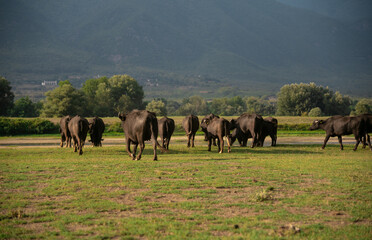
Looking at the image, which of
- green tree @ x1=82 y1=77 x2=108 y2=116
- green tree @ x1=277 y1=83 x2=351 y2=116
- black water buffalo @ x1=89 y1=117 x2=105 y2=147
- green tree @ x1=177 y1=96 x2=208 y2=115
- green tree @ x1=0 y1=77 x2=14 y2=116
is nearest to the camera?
black water buffalo @ x1=89 y1=117 x2=105 y2=147

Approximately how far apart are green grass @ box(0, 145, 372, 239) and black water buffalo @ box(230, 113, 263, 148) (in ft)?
39.8

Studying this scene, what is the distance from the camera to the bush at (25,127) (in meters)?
53.5

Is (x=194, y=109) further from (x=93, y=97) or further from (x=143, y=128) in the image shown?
(x=143, y=128)

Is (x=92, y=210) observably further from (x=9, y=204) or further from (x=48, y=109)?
(x=48, y=109)

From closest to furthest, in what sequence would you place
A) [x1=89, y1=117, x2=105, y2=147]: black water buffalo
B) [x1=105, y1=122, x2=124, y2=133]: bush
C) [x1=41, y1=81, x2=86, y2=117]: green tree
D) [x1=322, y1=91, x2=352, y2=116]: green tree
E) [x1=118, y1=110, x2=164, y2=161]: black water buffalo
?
[x1=118, y1=110, x2=164, y2=161]: black water buffalo < [x1=89, y1=117, x2=105, y2=147]: black water buffalo < [x1=105, y1=122, x2=124, y2=133]: bush < [x1=41, y1=81, x2=86, y2=117]: green tree < [x1=322, y1=91, x2=352, y2=116]: green tree

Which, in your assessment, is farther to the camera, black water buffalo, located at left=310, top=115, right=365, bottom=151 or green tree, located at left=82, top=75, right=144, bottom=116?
green tree, located at left=82, top=75, right=144, bottom=116

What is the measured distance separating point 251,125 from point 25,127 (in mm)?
36707

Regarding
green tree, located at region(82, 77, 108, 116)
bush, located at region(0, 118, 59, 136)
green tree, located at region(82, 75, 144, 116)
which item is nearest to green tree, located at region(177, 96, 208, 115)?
green tree, located at region(82, 75, 144, 116)

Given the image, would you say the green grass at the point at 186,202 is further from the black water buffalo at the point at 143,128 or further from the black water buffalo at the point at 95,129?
the black water buffalo at the point at 95,129

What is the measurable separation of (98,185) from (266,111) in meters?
140

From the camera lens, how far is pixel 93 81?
13300cm

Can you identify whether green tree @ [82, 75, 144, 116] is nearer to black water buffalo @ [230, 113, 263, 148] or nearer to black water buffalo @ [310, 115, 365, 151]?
black water buffalo @ [230, 113, 263, 148]

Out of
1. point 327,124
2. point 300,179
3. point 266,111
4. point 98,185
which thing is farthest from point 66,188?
point 266,111

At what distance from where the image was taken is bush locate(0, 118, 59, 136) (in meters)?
53.5
